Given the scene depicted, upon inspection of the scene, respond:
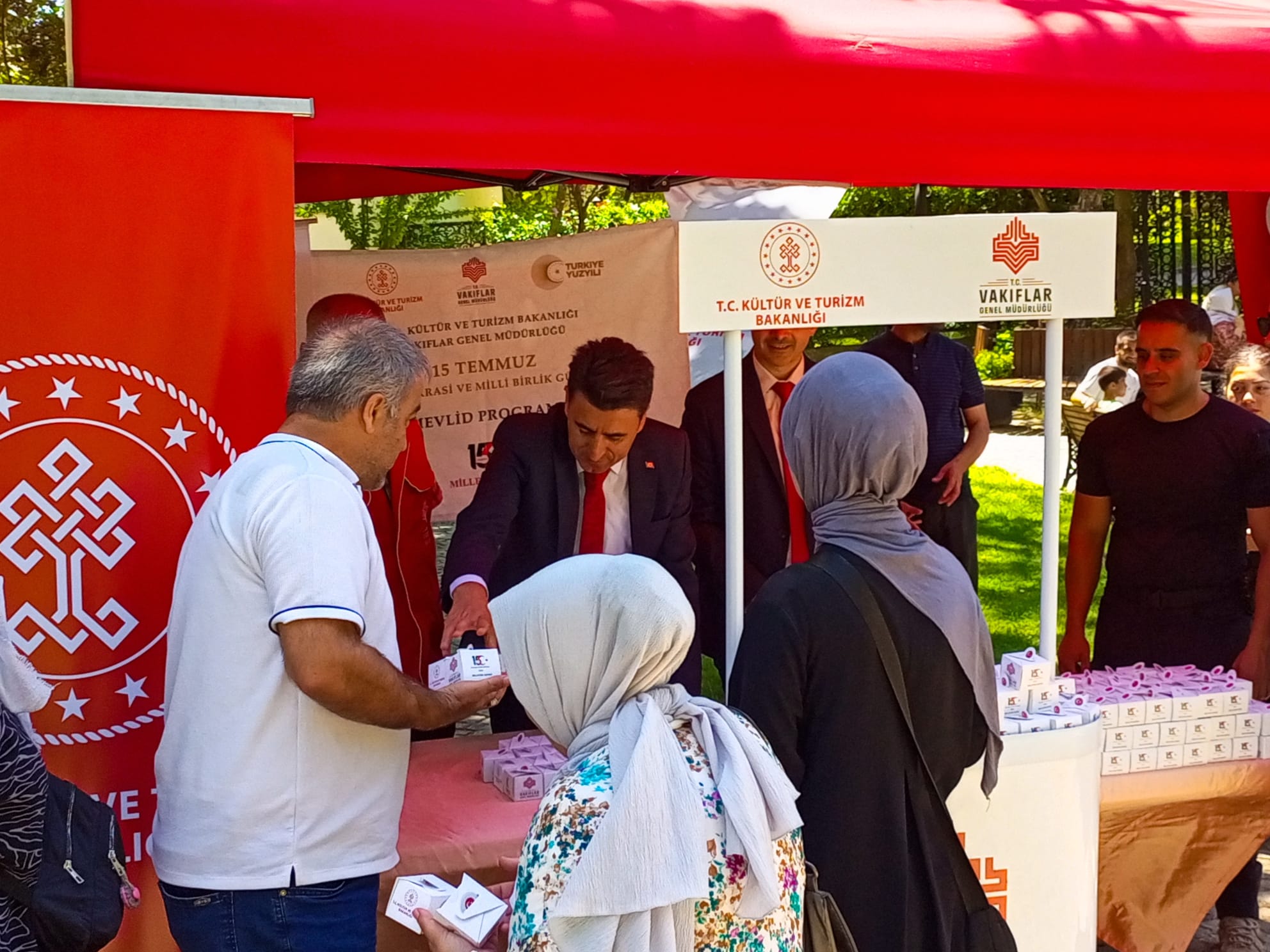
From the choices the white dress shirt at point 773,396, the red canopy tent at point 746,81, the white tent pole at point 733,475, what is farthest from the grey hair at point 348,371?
the white dress shirt at point 773,396

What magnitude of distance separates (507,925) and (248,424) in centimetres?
108

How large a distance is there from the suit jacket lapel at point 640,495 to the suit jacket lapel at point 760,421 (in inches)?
19.4

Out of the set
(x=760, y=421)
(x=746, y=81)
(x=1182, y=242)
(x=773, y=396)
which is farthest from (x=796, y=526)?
(x=1182, y=242)

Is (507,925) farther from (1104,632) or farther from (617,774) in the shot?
(1104,632)

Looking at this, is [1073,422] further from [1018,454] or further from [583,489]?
[583,489]

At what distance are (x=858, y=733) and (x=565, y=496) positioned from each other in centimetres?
149

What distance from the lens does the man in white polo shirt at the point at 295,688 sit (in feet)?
6.57

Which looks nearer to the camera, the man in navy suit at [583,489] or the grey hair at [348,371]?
the grey hair at [348,371]

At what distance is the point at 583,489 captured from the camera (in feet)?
11.5

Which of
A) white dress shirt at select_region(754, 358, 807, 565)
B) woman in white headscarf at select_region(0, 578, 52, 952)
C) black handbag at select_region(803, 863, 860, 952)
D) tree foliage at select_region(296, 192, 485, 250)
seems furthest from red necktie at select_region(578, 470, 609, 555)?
tree foliage at select_region(296, 192, 485, 250)

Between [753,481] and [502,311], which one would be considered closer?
[753,481]

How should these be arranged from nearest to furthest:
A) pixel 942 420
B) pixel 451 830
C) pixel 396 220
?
pixel 451 830, pixel 942 420, pixel 396 220

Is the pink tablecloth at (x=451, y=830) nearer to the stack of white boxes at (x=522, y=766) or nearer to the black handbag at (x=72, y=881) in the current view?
the stack of white boxes at (x=522, y=766)

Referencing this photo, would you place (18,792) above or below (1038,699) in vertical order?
above
